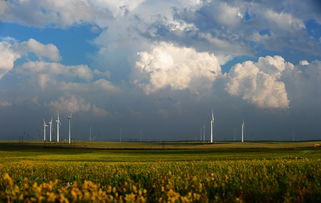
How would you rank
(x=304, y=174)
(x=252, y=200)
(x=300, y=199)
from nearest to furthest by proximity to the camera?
(x=300, y=199)
(x=252, y=200)
(x=304, y=174)

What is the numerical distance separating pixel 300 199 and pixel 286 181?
1.26 metres

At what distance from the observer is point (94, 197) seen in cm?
832

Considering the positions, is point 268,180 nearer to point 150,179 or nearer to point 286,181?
point 286,181

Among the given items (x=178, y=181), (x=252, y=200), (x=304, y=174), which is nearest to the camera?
(x=252, y=200)

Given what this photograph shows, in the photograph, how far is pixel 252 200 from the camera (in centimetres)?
968

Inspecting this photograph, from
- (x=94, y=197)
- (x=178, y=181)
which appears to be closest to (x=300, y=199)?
(x=178, y=181)

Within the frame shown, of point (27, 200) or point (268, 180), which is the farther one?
point (268, 180)

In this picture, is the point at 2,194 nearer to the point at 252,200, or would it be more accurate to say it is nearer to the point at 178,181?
the point at 178,181

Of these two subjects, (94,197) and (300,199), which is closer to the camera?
(94,197)

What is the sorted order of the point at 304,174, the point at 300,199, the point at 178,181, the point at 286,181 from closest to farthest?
1. the point at 300,199
2. the point at 286,181
3. the point at 178,181
4. the point at 304,174

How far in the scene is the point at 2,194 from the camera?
9836 millimetres

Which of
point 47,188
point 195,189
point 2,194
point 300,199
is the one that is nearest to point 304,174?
point 300,199

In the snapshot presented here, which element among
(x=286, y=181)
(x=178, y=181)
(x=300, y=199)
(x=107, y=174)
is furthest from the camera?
(x=107, y=174)

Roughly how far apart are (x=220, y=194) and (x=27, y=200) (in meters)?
4.88
